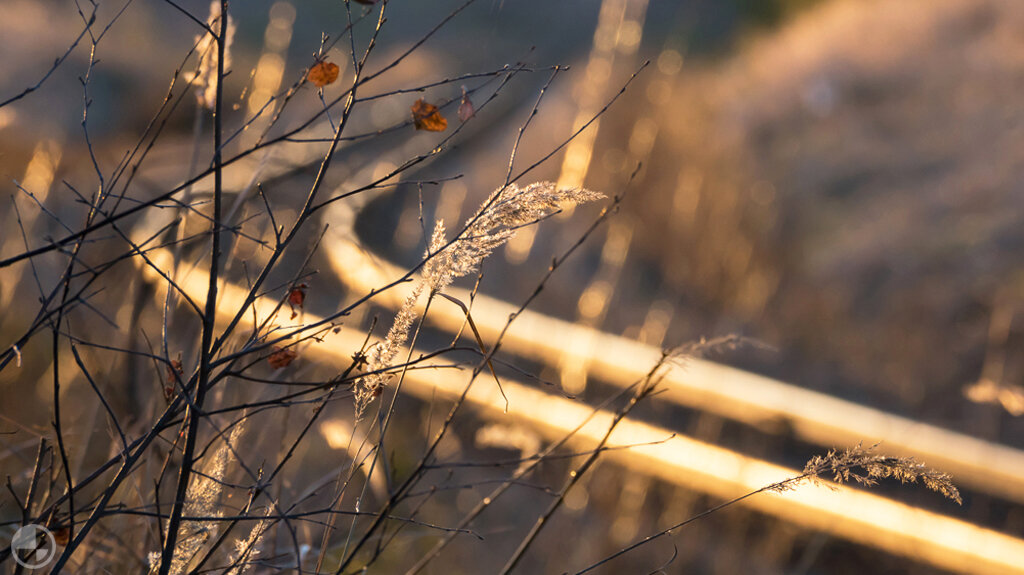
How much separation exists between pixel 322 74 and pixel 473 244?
59 cm

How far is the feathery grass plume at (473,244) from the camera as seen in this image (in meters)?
1.64

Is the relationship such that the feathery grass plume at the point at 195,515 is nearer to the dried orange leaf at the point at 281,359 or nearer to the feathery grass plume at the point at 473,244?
the dried orange leaf at the point at 281,359

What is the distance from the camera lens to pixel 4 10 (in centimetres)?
1584

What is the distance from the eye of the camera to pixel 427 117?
1.87 metres

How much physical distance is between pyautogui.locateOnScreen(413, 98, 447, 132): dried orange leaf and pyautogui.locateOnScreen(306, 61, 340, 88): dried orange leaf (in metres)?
0.21

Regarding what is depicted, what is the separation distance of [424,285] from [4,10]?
59.4 feet

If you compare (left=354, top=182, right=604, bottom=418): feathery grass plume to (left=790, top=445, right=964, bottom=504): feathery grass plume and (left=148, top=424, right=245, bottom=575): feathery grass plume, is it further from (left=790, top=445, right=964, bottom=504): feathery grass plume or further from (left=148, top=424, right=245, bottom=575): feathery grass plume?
(left=790, top=445, right=964, bottom=504): feathery grass plume

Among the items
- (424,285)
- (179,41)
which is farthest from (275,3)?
(424,285)

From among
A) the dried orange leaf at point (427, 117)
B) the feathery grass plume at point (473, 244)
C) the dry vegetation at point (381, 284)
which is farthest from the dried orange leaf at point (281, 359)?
the dried orange leaf at point (427, 117)

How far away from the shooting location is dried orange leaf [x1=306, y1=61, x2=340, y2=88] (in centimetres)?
184

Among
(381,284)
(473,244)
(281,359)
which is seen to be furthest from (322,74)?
(381,284)

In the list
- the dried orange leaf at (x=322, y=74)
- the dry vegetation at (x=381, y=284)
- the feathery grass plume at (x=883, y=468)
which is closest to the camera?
the feathery grass plume at (x=883, y=468)

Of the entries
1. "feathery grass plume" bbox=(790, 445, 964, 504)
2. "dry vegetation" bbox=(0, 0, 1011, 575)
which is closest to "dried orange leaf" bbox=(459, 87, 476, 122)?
"dry vegetation" bbox=(0, 0, 1011, 575)

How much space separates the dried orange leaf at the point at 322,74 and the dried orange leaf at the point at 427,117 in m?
0.21
